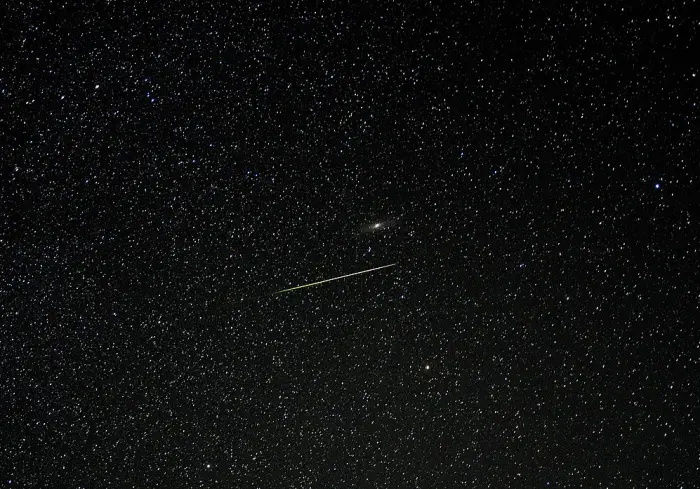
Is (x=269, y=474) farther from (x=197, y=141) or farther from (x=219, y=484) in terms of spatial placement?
(x=197, y=141)

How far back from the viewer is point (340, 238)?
0.36 metres

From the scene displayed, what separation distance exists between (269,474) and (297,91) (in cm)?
22

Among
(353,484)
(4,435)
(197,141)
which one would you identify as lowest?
(353,484)

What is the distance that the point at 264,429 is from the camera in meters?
0.36

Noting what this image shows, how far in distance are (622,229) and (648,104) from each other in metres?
0.08

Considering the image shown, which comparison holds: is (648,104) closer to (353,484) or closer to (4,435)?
(353,484)

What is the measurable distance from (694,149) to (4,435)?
43 cm

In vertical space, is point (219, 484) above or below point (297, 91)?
below

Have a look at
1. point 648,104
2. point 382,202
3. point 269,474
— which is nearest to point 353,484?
point 269,474

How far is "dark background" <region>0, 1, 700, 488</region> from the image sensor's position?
329 millimetres

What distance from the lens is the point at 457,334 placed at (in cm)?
38

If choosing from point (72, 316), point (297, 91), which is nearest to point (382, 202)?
point (297, 91)

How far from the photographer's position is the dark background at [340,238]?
329 millimetres

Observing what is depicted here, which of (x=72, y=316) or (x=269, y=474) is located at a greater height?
(x=72, y=316)
